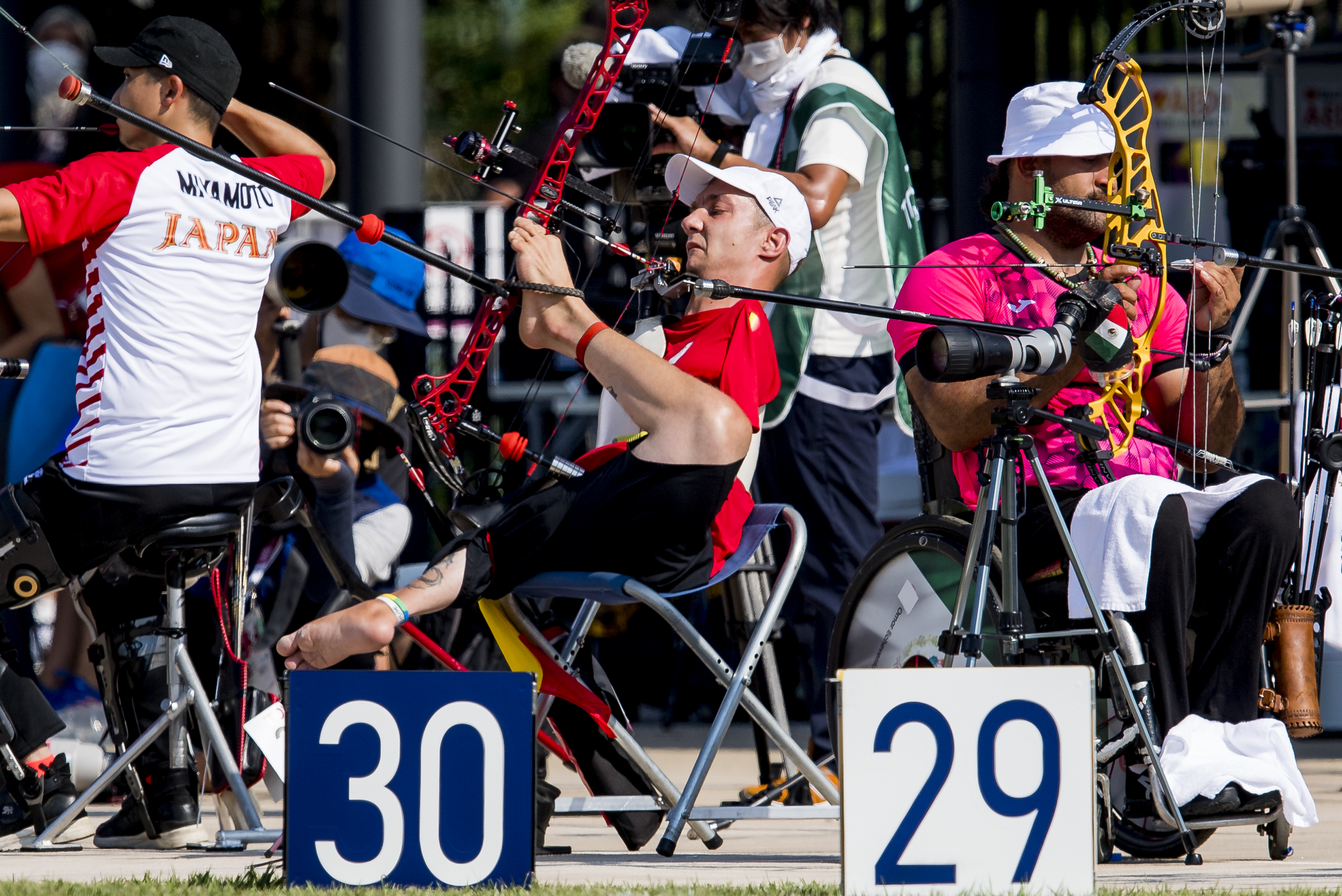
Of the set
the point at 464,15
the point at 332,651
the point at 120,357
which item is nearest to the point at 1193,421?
the point at 332,651

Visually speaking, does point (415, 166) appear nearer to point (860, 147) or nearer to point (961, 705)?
point (860, 147)

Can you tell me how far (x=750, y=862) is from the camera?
3557 millimetres

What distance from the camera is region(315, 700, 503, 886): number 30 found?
2.85 metres

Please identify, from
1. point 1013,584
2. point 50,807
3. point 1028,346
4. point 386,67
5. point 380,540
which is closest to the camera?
point 1028,346

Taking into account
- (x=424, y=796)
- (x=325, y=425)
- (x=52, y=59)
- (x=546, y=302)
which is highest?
(x=52, y=59)

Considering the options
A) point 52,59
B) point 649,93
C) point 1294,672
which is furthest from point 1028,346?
point 52,59

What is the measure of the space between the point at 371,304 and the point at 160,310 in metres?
1.74

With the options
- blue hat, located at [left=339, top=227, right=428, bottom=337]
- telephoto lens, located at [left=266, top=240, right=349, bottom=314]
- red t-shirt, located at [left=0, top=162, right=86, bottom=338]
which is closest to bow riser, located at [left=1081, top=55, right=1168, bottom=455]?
telephoto lens, located at [left=266, top=240, right=349, bottom=314]

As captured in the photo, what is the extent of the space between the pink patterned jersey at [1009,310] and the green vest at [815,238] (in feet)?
2.11

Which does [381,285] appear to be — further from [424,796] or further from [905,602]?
[424,796]

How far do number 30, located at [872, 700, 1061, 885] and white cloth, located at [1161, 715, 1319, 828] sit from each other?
586mm

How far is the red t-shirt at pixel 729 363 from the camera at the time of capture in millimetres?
3688

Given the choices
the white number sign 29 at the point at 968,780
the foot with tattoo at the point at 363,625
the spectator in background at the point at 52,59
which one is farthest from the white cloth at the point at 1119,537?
the spectator in background at the point at 52,59

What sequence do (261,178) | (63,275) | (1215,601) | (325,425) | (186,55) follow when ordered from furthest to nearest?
1. (63,275)
2. (325,425)
3. (186,55)
4. (1215,601)
5. (261,178)
